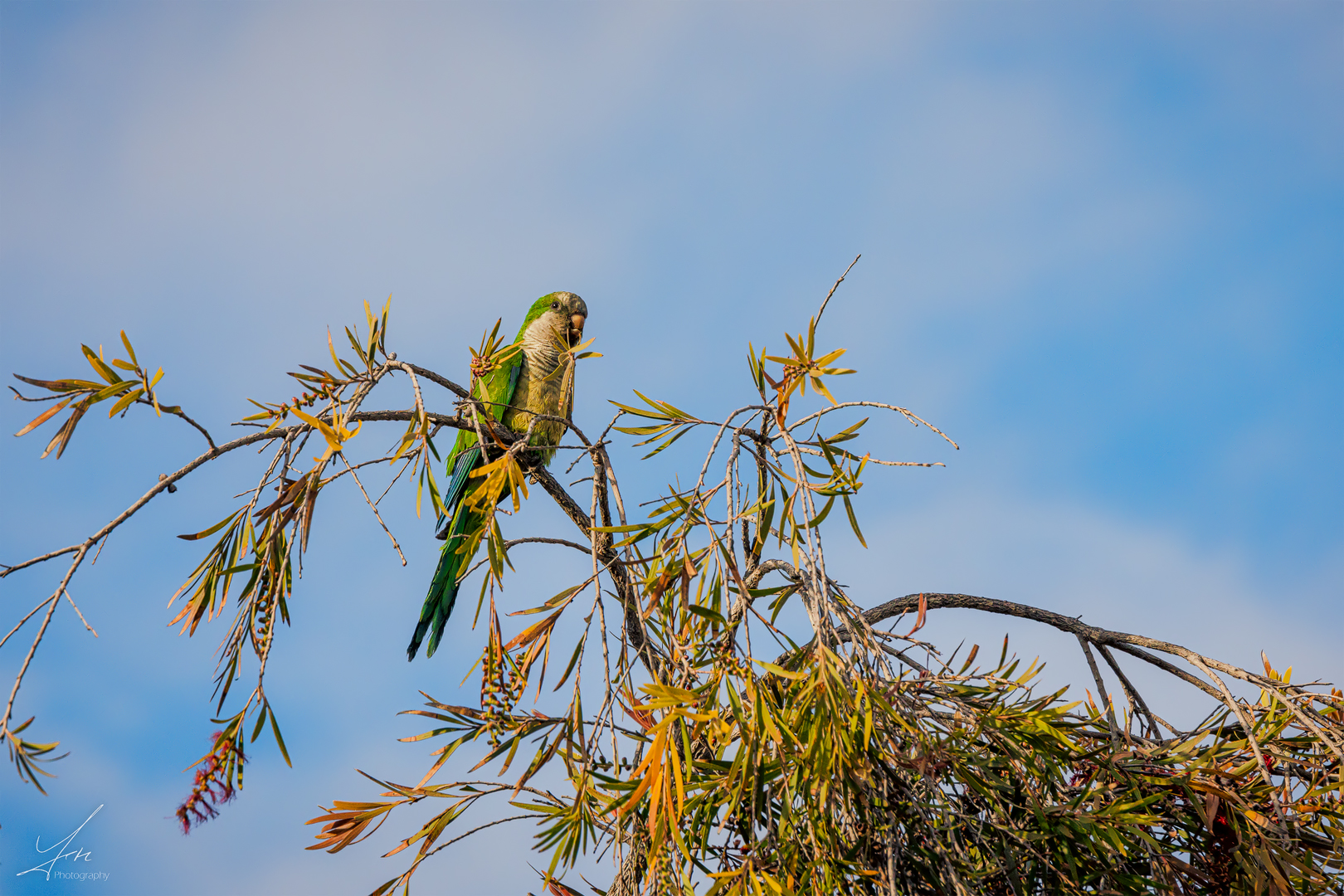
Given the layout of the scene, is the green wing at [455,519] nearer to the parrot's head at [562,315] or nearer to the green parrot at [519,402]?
the green parrot at [519,402]

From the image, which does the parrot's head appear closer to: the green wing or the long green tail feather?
the green wing

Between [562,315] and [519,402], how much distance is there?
0.64 m

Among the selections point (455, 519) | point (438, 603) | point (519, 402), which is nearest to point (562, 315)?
point (519, 402)

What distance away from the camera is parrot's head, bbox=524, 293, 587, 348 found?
4.33 metres

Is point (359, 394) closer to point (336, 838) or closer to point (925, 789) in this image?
point (336, 838)

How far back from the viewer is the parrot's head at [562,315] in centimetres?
433

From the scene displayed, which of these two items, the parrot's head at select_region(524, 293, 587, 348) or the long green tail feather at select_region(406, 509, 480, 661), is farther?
the parrot's head at select_region(524, 293, 587, 348)

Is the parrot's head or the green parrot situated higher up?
the parrot's head

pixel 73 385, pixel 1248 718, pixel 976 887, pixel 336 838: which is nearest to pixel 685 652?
pixel 976 887

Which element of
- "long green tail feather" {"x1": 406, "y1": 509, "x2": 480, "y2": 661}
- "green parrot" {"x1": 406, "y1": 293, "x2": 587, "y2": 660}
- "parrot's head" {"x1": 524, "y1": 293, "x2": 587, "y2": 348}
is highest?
"parrot's head" {"x1": 524, "y1": 293, "x2": 587, "y2": 348}

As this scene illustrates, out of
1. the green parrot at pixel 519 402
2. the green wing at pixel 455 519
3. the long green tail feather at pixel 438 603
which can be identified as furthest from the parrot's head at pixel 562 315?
the long green tail feather at pixel 438 603

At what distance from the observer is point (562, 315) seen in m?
4.36

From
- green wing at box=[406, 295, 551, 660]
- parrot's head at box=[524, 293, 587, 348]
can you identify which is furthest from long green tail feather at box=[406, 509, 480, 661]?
parrot's head at box=[524, 293, 587, 348]

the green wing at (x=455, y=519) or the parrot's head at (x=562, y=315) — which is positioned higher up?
the parrot's head at (x=562, y=315)
